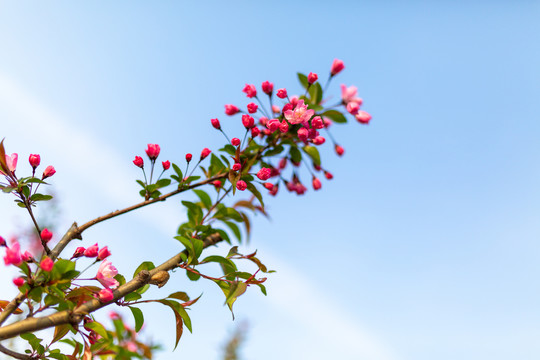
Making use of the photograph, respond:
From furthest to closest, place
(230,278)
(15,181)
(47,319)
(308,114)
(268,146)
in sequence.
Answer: (268,146) → (308,114) → (230,278) → (15,181) → (47,319)

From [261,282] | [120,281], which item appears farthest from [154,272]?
[261,282]

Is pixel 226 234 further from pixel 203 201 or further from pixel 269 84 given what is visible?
pixel 269 84

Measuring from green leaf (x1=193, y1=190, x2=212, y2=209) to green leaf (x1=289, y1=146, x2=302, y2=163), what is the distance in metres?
0.65

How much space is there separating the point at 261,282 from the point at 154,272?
1.70 ft

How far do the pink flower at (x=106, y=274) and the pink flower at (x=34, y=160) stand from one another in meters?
0.63

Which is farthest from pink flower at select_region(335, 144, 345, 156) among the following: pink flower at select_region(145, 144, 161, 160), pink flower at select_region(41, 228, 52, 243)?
pink flower at select_region(41, 228, 52, 243)

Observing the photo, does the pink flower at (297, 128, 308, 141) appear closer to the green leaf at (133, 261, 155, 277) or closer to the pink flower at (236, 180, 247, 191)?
the pink flower at (236, 180, 247, 191)

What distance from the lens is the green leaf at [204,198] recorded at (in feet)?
8.64

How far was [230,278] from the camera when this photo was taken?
2.10 meters

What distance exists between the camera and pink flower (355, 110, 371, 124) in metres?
2.95

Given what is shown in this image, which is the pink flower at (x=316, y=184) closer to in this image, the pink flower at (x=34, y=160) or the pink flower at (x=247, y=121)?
the pink flower at (x=247, y=121)

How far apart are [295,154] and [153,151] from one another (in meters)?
0.99

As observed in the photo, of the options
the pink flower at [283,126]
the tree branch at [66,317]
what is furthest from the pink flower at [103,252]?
the pink flower at [283,126]

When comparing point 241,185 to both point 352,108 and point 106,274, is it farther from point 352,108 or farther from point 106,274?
point 352,108
